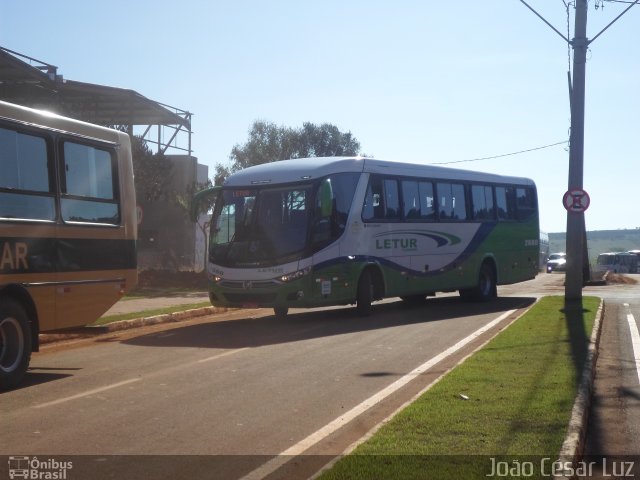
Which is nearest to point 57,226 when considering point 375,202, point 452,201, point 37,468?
point 37,468

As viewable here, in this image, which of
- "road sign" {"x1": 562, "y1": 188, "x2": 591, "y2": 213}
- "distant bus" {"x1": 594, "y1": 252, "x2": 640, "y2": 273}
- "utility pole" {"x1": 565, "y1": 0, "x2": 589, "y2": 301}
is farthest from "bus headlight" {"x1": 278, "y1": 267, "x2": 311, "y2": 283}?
"distant bus" {"x1": 594, "y1": 252, "x2": 640, "y2": 273}

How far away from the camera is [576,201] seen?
73.6 ft

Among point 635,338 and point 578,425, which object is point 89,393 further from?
point 635,338

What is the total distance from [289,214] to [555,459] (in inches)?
485

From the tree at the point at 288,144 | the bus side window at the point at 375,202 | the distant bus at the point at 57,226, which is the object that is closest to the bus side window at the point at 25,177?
the distant bus at the point at 57,226

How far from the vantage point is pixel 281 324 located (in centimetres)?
1881

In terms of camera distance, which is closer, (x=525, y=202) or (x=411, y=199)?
(x=411, y=199)

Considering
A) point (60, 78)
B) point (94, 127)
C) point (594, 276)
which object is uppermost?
point (60, 78)

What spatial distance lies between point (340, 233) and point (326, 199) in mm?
1322

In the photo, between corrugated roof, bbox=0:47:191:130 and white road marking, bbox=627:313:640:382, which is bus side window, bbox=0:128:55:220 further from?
corrugated roof, bbox=0:47:191:130

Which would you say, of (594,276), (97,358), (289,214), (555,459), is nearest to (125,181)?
(97,358)

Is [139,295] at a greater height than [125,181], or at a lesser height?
lesser

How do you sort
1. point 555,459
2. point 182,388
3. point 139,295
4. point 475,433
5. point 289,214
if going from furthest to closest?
point 139,295, point 289,214, point 182,388, point 475,433, point 555,459

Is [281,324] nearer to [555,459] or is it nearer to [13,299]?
[13,299]
